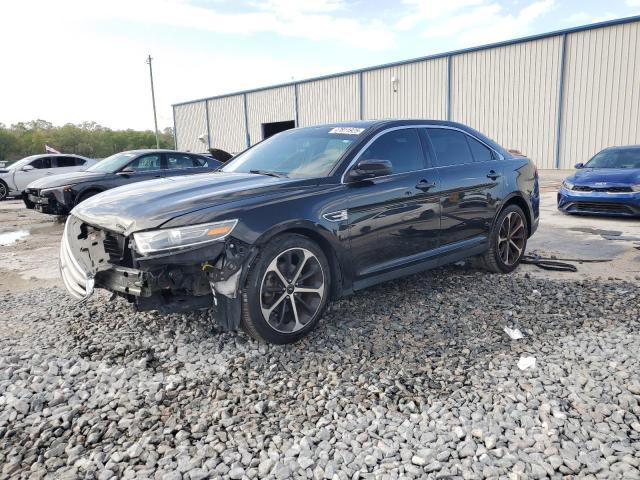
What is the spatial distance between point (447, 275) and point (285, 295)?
2517 mm

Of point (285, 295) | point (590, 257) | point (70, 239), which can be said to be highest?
point (70, 239)

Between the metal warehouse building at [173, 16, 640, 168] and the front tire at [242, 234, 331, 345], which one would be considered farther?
the metal warehouse building at [173, 16, 640, 168]

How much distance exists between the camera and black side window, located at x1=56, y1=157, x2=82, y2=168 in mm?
15570

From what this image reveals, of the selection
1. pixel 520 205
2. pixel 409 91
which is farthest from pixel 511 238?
pixel 409 91

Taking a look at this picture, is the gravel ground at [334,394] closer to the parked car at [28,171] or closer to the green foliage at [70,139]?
the parked car at [28,171]

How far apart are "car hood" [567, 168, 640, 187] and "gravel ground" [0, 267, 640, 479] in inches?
211

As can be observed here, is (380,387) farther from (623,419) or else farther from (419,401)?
(623,419)

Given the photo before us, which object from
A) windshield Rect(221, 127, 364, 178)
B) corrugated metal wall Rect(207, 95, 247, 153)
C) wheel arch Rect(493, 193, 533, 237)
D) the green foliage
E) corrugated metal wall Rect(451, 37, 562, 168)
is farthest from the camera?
the green foliage

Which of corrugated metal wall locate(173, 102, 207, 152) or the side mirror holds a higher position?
corrugated metal wall locate(173, 102, 207, 152)

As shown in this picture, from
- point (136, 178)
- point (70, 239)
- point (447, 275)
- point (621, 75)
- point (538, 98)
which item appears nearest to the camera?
point (70, 239)

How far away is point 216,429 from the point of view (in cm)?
257

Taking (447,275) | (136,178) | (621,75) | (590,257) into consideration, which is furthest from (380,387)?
(621,75)

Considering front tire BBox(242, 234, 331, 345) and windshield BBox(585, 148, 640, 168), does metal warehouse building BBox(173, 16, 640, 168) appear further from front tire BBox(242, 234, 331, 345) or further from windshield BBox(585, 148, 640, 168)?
front tire BBox(242, 234, 331, 345)

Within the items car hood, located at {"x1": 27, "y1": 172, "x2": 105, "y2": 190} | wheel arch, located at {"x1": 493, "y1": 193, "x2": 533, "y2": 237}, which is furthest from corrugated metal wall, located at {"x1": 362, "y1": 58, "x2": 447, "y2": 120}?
wheel arch, located at {"x1": 493, "y1": 193, "x2": 533, "y2": 237}
